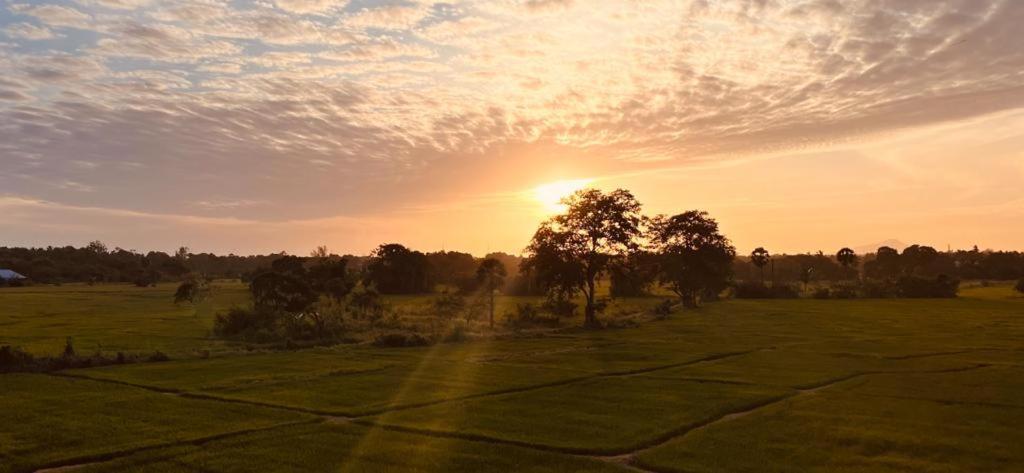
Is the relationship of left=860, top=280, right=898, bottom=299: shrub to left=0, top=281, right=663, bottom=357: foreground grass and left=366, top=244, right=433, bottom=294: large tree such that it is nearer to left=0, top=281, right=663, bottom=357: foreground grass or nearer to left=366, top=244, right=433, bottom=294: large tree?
left=0, top=281, right=663, bottom=357: foreground grass

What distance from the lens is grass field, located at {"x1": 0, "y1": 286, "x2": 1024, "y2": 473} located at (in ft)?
64.5

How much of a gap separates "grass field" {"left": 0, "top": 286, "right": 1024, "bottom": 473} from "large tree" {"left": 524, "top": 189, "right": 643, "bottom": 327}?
20.9m

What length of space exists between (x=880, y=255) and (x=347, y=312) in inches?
6165

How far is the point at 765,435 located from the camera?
22562 mm

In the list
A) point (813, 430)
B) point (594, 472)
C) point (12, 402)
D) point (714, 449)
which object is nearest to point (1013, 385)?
point (813, 430)

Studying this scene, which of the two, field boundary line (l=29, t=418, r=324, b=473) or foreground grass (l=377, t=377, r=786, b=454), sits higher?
foreground grass (l=377, t=377, r=786, b=454)

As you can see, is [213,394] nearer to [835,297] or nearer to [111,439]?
[111,439]

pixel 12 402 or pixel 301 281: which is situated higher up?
pixel 301 281

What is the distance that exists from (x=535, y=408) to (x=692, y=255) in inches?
3564

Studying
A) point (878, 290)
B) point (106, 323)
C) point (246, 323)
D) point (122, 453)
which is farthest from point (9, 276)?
point (878, 290)

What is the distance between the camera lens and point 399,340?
53000 mm

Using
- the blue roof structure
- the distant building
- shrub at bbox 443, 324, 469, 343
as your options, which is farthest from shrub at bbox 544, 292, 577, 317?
the blue roof structure

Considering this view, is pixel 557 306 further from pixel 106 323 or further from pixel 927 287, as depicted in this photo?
pixel 927 287

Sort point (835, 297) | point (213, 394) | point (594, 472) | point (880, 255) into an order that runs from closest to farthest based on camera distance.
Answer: point (594, 472) < point (213, 394) < point (835, 297) < point (880, 255)
